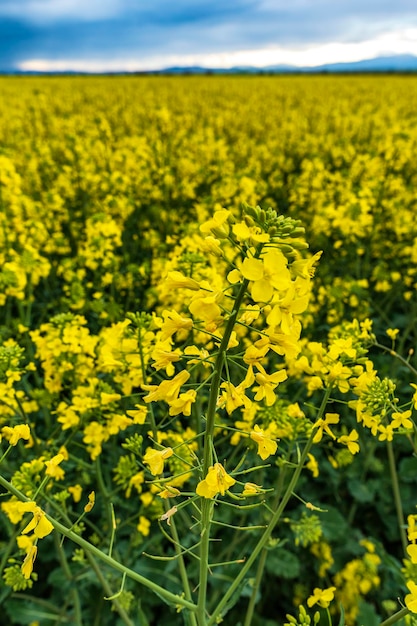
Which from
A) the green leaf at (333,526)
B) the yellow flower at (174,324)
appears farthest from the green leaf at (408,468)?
the yellow flower at (174,324)

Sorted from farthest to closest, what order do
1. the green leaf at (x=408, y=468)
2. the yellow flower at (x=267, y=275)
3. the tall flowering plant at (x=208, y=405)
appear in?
the green leaf at (x=408, y=468) → the tall flowering plant at (x=208, y=405) → the yellow flower at (x=267, y=275)

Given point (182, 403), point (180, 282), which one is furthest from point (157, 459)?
point (180, 282)

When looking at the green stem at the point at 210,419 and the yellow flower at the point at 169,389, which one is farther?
the yellow flower at the point at 169,389

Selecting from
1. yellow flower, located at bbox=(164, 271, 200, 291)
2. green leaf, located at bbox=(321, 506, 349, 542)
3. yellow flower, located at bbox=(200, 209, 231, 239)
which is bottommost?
green leaf, located at bbox=(321, 506, 349, 542)

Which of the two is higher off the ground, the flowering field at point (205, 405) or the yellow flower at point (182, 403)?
the yellow flower at point (182, 403)

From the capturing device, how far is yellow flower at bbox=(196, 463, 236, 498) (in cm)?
109

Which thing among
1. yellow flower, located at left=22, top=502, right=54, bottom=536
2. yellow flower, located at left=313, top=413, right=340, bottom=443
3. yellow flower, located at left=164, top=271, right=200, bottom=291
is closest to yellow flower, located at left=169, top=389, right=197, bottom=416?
yellow flower, located at left=164, top=271, right=200, bottom=291

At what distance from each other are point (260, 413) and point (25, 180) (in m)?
5.37

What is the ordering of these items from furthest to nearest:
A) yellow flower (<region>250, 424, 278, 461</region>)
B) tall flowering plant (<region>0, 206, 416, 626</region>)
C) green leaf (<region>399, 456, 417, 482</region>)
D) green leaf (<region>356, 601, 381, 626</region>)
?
green leaf (<region>399, 456, 417, 482</region>) < green leaf (<region>356, 601, 381, 626</region>) < yellow flower (<region>250, 424, 278, 461</region>) < tall flowering plant (<region>0, 206, 416, 626</region>)

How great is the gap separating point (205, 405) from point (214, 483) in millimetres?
1555

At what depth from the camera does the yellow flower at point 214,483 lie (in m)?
1.09

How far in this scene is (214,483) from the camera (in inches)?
42.8

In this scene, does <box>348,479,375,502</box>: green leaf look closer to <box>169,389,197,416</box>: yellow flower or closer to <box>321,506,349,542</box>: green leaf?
<box>321,506,349,542</box>: green leaf

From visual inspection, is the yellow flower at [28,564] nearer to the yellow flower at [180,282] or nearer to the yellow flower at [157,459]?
the yellow flower at [157,459]
